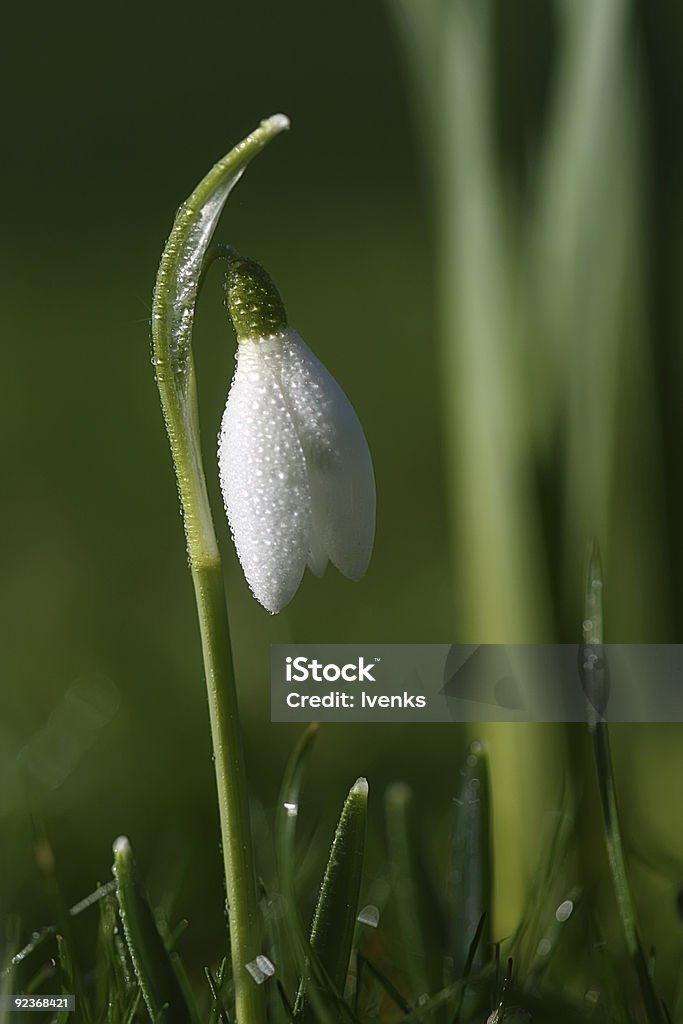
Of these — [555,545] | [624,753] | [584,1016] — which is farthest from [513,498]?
[584,1016]

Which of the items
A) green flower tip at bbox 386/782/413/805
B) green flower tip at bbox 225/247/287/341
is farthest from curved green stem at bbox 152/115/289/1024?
green flower tip at bbox 386/782/413/805

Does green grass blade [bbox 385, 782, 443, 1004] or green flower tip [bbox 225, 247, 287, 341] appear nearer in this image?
green flower tip [bbox 225, 247, 287, 341]

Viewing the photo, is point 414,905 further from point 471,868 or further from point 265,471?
point 265,471

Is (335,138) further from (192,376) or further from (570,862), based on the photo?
(570,862)

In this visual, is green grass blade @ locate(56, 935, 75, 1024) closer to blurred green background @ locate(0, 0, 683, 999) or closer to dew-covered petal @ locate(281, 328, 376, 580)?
blurred green background @ locate(0, 0, 683, 999)

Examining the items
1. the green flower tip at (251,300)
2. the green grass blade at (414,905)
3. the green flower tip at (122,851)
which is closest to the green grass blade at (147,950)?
the green flower tip at (122,851)

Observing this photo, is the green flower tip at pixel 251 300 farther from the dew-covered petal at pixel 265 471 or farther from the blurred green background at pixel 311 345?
the blurred green background at pixel 311 345
